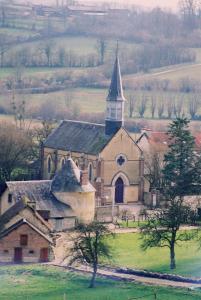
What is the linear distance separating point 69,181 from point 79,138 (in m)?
9.63

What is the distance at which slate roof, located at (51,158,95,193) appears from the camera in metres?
75.6

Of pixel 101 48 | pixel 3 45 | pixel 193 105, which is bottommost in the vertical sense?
pixel 193 105

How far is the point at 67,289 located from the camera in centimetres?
6181

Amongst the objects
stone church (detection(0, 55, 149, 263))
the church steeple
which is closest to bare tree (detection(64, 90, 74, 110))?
stone church (detection(0, 55, 149, 263))

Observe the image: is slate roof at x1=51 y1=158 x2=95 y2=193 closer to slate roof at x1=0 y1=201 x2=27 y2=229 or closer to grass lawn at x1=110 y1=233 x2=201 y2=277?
grass lawn at x1=110 y1=233 x2=201 y2=277

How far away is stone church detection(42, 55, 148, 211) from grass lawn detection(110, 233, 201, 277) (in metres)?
11.1

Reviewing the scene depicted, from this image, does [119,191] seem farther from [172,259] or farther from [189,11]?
[189,11]

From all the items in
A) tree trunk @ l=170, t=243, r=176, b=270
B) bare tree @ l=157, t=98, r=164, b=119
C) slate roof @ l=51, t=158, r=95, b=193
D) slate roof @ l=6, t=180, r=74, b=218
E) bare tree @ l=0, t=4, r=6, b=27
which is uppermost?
bare tree @ l=0, t=4, r=6, b=27

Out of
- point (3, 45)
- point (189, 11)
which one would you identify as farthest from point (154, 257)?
point (189, 11)

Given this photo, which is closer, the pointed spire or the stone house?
the stone house

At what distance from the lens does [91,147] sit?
275ft

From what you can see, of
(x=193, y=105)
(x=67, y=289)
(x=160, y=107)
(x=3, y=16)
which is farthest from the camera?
(x=3, y=16)

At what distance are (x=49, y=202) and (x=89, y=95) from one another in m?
49.4

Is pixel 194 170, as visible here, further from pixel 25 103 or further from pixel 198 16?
pixel 198 16
